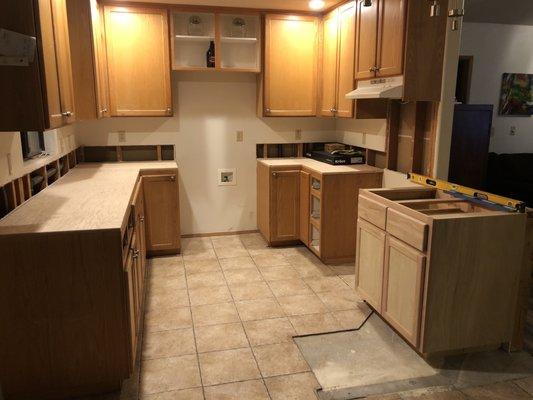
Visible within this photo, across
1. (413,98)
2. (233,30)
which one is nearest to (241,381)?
(413,98)

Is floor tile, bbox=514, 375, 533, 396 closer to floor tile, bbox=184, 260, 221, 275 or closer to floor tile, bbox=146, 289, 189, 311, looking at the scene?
floor tile, bbox=146, 289, 189, 311

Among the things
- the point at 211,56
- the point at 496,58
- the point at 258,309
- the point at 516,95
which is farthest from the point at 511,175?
the point at 258,309

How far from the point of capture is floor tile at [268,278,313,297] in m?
3.43

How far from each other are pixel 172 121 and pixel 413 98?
8.26 ft

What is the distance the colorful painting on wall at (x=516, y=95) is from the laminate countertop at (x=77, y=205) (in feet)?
16.6

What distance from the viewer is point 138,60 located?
13.5 feet

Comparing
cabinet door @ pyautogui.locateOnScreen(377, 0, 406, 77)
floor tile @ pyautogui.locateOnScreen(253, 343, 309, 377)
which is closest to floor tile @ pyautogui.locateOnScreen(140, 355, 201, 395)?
floor tile @ pyautogui.locateOnScreen(253, 343, 309, 377)

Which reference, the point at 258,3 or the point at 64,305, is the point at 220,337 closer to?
the point at 64,305

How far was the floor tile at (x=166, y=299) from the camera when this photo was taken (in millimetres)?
3230

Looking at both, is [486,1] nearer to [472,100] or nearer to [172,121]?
[472,100]

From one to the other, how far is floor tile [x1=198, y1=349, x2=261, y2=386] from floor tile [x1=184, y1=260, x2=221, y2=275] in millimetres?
1359

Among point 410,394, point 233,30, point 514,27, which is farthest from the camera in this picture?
point 514,27

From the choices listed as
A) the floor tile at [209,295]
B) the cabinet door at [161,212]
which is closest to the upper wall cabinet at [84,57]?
the cabinet door at [161,212]

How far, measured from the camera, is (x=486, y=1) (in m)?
4.64
